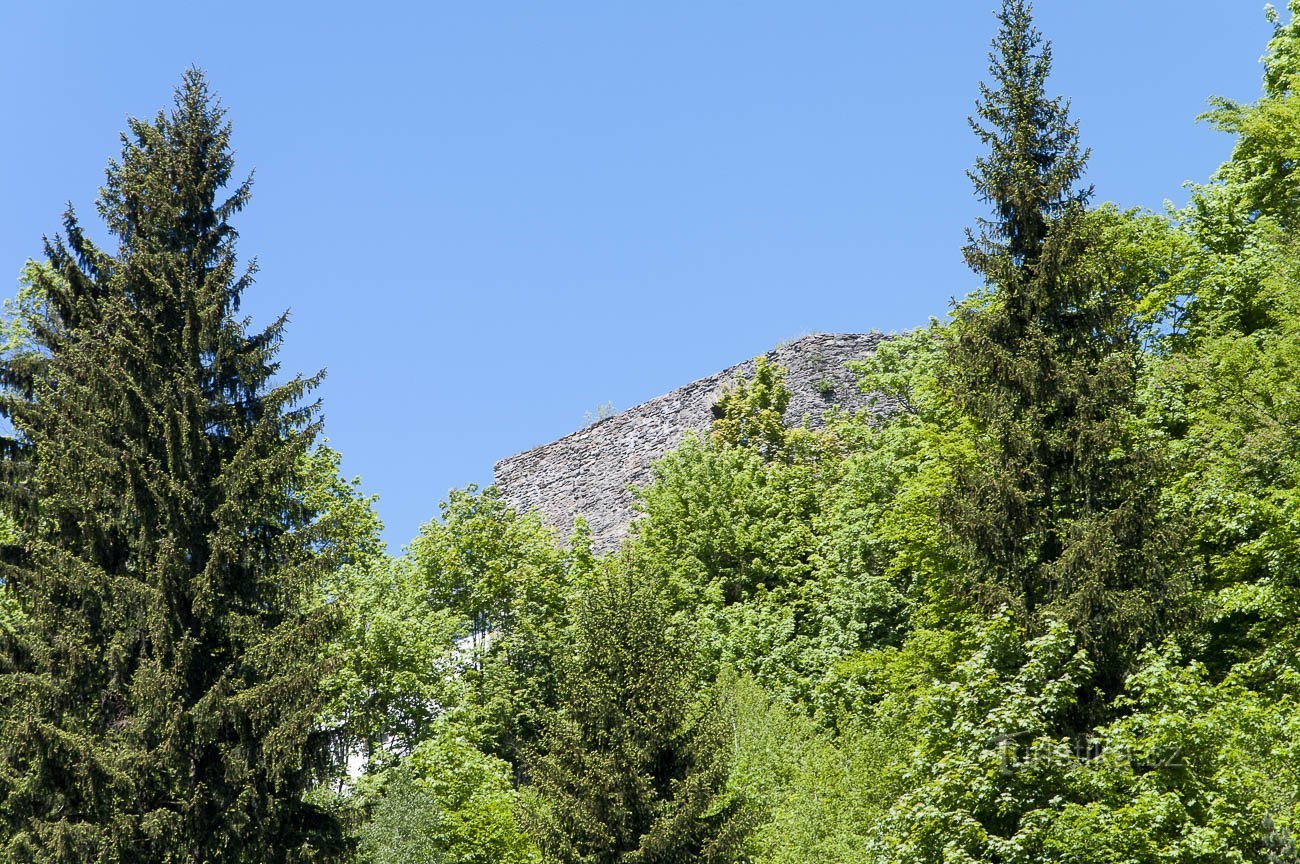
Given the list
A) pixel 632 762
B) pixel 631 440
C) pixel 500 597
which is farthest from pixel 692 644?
pixel 631 440

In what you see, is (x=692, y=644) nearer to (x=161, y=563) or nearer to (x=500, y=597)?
(x=161, y=563)

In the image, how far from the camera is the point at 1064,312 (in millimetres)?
18359

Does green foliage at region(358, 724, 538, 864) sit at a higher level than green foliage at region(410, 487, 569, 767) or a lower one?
lower

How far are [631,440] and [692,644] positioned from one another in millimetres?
24191

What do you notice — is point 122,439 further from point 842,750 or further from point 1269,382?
point 1269,382

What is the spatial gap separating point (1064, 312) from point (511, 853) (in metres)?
11.1

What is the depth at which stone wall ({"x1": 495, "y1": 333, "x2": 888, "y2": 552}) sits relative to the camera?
41000mm

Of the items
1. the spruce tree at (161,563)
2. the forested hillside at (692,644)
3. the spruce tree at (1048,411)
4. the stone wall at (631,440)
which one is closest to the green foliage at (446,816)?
the forested hillside at (692,644)

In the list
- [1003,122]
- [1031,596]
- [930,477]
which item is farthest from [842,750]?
[1003,122]

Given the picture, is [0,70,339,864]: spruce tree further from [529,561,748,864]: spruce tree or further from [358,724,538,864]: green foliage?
[358,724,538,864]: green foliage

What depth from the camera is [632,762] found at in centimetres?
1650

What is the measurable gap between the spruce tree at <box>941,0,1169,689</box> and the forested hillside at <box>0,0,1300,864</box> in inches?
1.7

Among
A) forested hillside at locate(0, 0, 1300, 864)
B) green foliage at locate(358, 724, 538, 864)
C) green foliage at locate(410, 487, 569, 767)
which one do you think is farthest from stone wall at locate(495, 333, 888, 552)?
forested hillside at locate(0, 0, 1300, 864)

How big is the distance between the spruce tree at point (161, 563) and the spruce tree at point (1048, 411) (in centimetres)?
789
